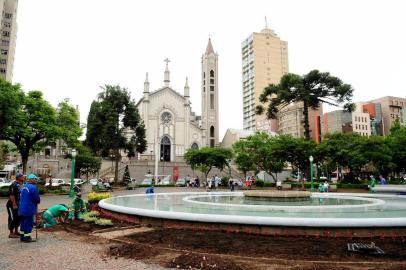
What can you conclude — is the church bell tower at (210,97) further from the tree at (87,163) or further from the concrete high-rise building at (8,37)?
the concrete high-rise building at (8,37)

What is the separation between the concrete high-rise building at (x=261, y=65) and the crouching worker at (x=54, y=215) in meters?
99.3

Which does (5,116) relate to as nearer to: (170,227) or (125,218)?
(125,218)

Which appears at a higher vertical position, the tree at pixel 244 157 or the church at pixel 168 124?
the church at pixel 168 124

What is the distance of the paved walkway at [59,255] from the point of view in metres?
5.73

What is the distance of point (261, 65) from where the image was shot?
365ft

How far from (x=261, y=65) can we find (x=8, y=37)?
2882 inches

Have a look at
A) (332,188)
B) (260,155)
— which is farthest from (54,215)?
(260,155)

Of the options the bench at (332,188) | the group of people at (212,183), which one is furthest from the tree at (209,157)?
the bench at (332,188)

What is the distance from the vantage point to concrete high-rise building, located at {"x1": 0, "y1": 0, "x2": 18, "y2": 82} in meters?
66.1

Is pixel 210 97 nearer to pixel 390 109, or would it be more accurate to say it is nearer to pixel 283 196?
pixel 390 109

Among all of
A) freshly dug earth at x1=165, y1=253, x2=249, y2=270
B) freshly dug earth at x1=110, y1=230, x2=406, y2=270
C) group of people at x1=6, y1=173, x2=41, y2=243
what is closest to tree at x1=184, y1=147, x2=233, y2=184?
group of people at x1=6, y1=173, x2=41, y2=243

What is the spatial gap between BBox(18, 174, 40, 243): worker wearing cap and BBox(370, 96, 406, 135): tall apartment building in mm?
99805

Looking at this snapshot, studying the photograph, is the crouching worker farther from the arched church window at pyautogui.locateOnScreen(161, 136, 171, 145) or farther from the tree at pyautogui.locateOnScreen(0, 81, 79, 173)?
the arched church window at pyautogui.locateOnScreen(161, 136, 171, 145)

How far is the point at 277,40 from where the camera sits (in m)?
114
